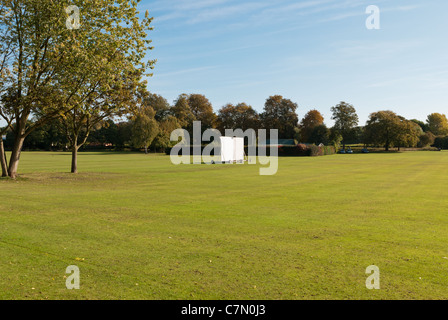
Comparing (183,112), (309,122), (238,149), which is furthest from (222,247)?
(309,122)

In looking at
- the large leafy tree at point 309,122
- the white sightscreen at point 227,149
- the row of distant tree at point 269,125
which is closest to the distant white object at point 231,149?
the white sightscreen at point 227,149

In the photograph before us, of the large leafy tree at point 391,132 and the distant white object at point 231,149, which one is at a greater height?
the large leafy tree at point 391,132

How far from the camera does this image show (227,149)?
4747cm

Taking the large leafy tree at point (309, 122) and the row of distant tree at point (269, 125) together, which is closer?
the row of distant tree at point (269, 125)

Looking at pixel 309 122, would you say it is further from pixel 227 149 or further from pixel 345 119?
pixel 227 149

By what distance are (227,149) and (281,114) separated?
3200 inches

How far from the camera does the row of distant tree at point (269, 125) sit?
4043 inches

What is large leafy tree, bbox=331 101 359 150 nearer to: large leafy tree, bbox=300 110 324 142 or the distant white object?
large leafy tree, bbox=300 110 324 142

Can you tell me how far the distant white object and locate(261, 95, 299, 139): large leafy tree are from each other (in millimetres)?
73766

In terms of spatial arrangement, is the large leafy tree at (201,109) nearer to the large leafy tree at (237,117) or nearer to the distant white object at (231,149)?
the large leafy tree at (237,117)

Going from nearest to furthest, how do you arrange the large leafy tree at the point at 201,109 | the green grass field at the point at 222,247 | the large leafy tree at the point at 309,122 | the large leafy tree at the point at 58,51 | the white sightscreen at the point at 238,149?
1. the green grass field at the point at 222,247
2. the large leafy tree at the point at 58,51
3. the white sightscreen at the point at 238,149
4. the large leafy tree at the point at 201,109
5. the large leafy tree at the point at 309,122
